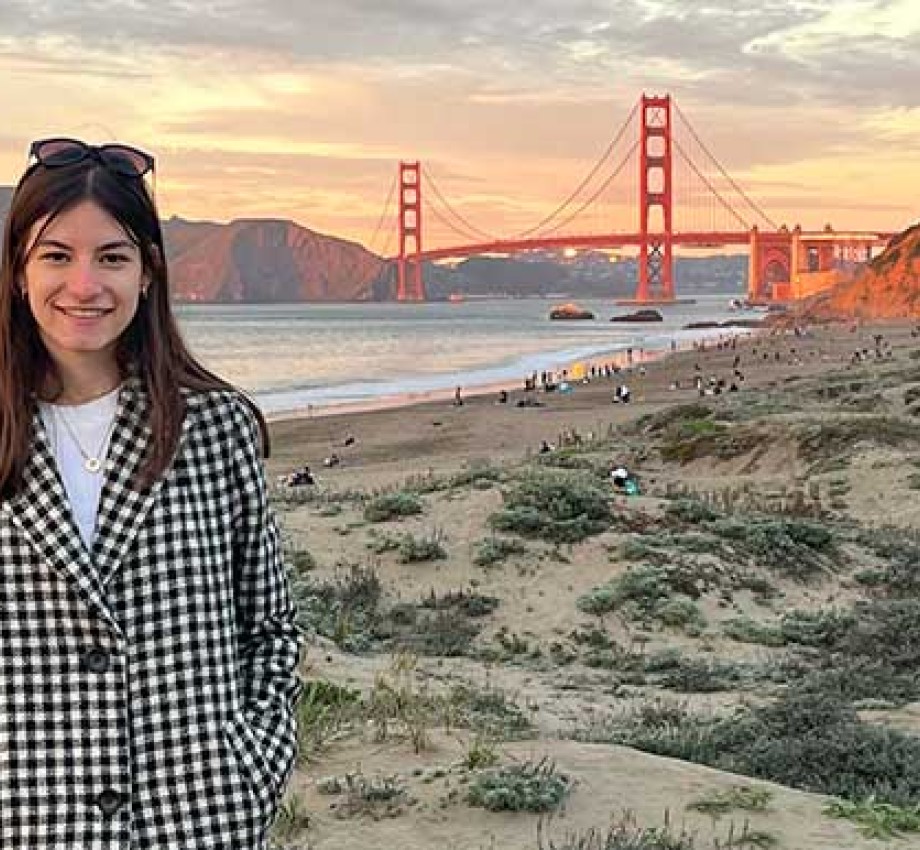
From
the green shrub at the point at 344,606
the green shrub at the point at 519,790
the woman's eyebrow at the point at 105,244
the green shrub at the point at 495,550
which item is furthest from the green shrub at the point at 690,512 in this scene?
the woman's eyebrow at the point at 105,244

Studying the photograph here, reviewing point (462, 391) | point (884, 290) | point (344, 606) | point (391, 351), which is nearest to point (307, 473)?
point (344, 606)

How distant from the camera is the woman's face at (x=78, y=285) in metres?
A: 1.66

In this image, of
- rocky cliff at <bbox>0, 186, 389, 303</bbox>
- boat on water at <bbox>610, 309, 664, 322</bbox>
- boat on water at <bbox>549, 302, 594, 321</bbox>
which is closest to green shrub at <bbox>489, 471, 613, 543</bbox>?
boat on water at <bbox>610, 309, 664, 322</bbox>

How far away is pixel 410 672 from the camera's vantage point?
19.3ft

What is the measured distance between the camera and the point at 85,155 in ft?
5.52

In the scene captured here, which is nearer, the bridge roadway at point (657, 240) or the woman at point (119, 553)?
the woman at point (119, 553)

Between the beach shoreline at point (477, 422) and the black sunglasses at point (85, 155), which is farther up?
the black sunglasses at point (85, 155)

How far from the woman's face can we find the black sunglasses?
→ 0.19ft

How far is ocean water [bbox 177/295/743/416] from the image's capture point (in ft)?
108

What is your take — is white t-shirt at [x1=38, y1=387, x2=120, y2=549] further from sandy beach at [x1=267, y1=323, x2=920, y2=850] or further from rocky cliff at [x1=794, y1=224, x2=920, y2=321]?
rocky cliff at [x1=794, y1=224, x2=920, y2=321]

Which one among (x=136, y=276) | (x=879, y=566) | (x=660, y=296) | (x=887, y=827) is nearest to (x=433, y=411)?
(x=879, y=566)

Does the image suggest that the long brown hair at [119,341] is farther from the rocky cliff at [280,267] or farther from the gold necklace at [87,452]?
the rocky cliff at [280,267]

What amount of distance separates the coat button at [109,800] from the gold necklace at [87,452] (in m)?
0.37

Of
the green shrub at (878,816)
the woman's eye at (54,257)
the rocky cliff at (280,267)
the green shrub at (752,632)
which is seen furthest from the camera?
the rocky cliff at (280,267)
